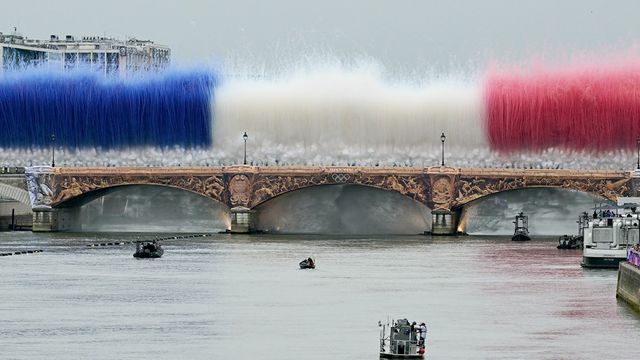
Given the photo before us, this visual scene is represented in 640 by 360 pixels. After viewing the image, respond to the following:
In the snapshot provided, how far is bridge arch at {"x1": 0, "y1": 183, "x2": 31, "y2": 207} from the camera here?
189 metres

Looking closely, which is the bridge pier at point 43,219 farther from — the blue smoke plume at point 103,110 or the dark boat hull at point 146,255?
the dark boat hull at point 146,255

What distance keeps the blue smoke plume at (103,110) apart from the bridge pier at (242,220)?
913 centimetres

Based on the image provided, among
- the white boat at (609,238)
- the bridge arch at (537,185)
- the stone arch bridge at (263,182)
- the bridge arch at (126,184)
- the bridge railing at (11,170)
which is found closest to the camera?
the white boat at (609,238)

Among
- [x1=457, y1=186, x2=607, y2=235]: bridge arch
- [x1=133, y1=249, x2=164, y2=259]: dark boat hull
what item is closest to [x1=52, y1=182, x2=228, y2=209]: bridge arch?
[x1=457, y1=186, x2=607, y2=235]: bridge arch

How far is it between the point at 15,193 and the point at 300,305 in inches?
4030

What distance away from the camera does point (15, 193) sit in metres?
190

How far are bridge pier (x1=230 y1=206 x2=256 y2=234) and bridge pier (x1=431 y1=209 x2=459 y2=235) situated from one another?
1640 centimetres

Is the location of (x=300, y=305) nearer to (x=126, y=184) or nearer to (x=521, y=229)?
(x=521, y=229)

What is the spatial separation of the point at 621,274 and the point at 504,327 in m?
13.8

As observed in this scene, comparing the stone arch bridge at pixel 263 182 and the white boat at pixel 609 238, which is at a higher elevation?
the stone arch bridge at pixel 263 182

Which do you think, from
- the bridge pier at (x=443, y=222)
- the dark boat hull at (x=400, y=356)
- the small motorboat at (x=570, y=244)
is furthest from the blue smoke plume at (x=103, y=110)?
the dark boat hull at (x=400, y=356)

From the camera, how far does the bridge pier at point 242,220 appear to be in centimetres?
18750

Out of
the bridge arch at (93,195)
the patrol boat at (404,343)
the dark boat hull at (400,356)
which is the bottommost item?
the dark boat hull at (400,356)

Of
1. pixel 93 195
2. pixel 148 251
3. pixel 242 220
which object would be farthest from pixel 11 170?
pixel 148 251
